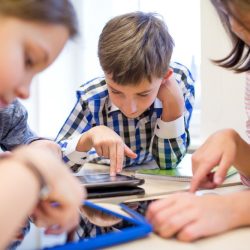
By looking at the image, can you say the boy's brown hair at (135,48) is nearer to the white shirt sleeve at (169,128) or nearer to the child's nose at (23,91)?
the white shirt sleeve at (169,128)

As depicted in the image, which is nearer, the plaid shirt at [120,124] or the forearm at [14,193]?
the forearm at [14,193]

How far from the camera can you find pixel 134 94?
92 cm

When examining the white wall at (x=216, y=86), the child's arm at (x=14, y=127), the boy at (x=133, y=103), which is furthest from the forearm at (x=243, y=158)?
the white wall at (x=216, y=86)

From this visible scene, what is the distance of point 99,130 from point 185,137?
295 millimetres

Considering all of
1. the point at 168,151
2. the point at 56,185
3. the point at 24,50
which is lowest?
the point at 168,151

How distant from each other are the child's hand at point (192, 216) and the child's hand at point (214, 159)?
0.09 metres

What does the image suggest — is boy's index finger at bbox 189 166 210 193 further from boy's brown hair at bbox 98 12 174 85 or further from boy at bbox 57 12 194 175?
boy's brown hair at bbox 98 12 174 85

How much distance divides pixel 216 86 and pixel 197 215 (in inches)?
37.3

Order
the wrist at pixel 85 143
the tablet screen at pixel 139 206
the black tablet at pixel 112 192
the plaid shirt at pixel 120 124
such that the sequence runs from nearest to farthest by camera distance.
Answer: the tablet screen at pixel 139 206 < the black tablet at pixel 112 192 < the wrist at pixel 85 143 < the plaid shirt at pixel 120 124

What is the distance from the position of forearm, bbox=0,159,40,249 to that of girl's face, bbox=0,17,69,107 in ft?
0.43

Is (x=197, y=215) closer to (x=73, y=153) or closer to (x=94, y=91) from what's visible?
(x=73, y=153)

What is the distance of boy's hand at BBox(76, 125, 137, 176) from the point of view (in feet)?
2.80

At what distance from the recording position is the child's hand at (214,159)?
0.58 m

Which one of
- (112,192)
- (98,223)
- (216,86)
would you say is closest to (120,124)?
(216,86)
